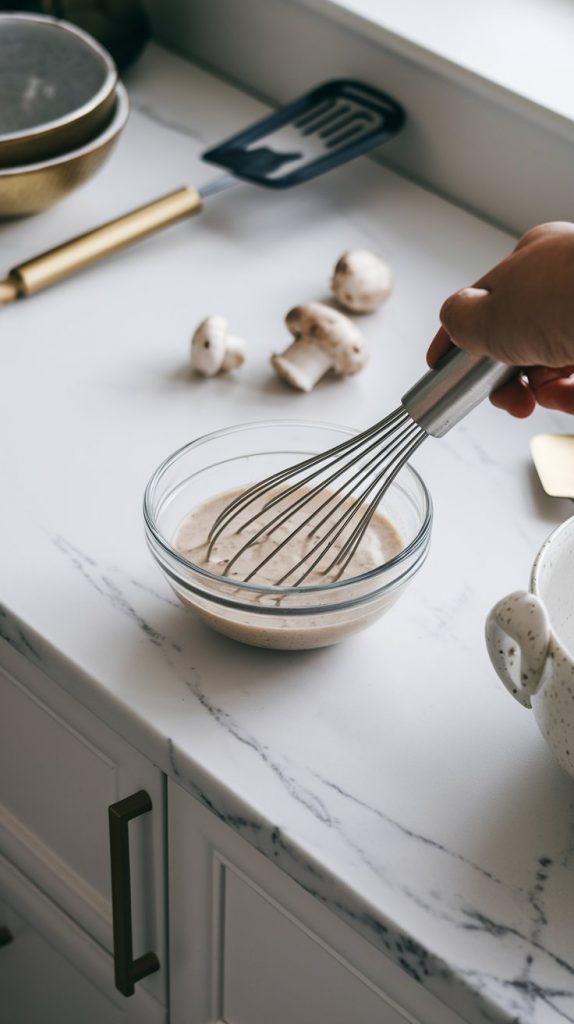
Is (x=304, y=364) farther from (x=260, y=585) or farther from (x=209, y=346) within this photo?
(x=260, y=585)

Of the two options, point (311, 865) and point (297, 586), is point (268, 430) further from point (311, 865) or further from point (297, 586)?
point (311, 865)

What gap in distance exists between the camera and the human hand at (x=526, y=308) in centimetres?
46

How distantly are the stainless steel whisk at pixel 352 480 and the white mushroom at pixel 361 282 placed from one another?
0.19m

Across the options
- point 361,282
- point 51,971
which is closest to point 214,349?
point 361,282

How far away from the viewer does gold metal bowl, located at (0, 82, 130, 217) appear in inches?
34.8

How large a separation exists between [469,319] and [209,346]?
0.32 meters

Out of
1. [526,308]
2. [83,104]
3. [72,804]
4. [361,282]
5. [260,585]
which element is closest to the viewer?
[526,308]

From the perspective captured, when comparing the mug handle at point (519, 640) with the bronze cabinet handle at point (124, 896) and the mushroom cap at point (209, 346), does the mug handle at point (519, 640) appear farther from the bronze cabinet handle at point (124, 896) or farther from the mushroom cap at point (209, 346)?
the mushroom cap at point (209, 346)

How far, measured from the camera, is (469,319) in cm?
49

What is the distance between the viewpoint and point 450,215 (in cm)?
98

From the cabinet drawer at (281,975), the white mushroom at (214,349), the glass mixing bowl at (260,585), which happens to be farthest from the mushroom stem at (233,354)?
the cabinet drawer at (281,975)

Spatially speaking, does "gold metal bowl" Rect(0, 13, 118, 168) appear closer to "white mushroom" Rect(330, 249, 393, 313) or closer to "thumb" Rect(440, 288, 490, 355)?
"white mushroom" Rect(330, 249, 393, 313)

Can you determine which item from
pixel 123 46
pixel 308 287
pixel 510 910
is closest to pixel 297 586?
pixel 510 910

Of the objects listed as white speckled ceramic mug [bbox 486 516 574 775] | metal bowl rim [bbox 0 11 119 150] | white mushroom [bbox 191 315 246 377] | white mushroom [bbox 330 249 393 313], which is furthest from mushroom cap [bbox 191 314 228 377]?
white speckled ceramic mug [bbox 486 516 574 775]
